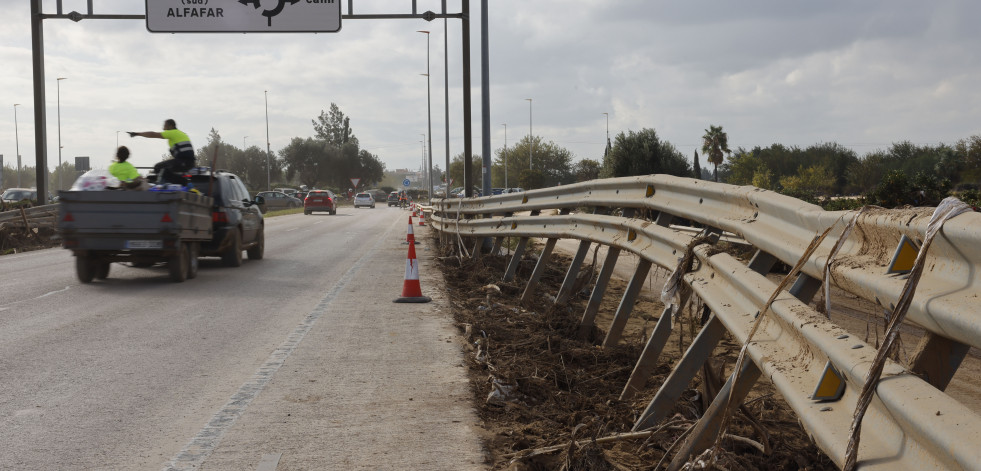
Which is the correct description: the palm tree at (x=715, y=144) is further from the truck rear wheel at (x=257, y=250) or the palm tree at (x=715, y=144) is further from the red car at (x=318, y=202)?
the truck rear wheel at (x=257, y=250)

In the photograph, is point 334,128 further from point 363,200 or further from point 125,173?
point 125,173

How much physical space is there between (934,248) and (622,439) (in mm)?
2318

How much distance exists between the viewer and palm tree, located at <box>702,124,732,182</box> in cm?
8094

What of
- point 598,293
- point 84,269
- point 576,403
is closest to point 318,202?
point 84,269

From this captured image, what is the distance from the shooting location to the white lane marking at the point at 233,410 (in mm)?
4809

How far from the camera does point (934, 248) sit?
2.79 m

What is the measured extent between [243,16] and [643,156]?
33731mm

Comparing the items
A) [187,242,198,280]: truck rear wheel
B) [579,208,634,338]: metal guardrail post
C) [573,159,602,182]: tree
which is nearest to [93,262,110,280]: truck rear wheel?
Result: [187,242,198,280]: truck rear wheel

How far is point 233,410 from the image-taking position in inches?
232

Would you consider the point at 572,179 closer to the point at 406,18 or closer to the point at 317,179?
the point at 317,179

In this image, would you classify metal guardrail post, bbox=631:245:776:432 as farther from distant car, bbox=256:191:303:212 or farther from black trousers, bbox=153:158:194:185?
distant car, bbox=256:191:303:212

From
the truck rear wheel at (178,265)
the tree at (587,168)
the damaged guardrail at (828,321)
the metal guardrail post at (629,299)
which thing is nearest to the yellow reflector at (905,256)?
the damaged guardrail at (828,321)

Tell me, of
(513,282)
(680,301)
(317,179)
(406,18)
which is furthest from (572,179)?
(680,301)

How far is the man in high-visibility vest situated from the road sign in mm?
7112
